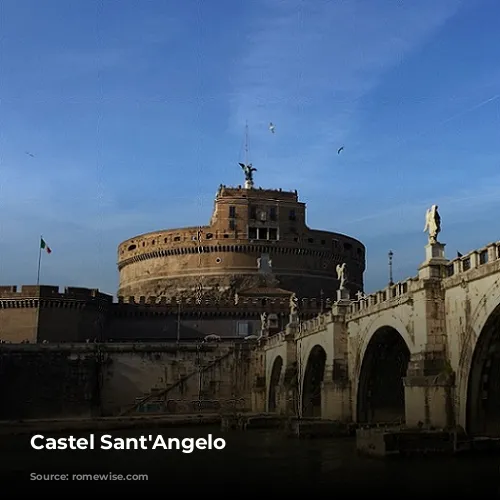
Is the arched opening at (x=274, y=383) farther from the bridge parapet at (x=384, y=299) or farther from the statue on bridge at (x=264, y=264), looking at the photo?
the statue on bridge at (x=264, y=264)

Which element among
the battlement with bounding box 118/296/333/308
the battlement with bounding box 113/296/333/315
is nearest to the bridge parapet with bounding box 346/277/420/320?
the battlement with bounding box 113/296/333/315

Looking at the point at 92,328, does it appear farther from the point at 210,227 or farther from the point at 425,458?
the point at 425,458

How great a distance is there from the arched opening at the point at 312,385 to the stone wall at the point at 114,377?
1326 centimetres

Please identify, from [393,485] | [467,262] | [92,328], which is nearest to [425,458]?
[393,485]

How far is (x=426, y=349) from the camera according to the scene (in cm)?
2227

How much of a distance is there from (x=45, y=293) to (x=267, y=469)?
47.2 m

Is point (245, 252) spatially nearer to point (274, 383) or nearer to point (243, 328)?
point (243, 328)

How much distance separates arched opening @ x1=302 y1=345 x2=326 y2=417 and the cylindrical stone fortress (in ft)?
127

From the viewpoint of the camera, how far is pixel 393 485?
15953 mm

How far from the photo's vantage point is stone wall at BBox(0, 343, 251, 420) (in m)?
50.7

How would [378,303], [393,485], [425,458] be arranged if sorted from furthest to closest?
[378,303] < [425,458] < [393,485]

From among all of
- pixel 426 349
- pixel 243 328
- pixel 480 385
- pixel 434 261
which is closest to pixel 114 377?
pixel 243 328

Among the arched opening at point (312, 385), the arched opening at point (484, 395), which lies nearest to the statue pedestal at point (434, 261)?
the arched opening at point (484, 395)

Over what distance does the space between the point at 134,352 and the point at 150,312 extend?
1505 centimetres
